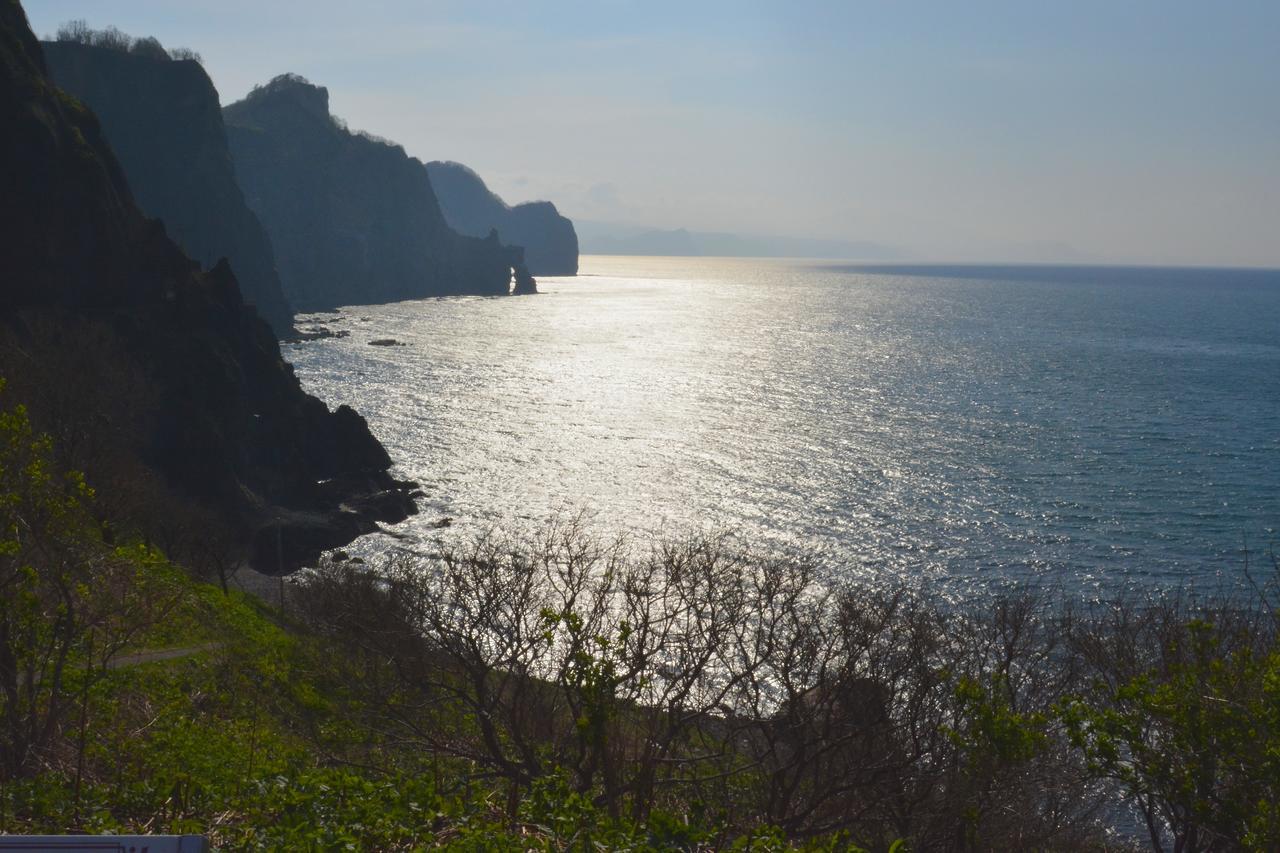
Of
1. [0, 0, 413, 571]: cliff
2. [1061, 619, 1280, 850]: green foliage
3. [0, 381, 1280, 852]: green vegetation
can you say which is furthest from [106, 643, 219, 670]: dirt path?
[1061, 619, 1280, 850]: green foliage

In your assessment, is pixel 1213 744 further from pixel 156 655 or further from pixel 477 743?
pixel 156 655

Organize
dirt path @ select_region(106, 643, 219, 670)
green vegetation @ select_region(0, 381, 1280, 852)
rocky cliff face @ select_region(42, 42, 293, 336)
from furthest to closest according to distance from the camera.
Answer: rocky cliff face @ select_region(42, 42, 293, 336) → dirt path @ select_region(106, 643, 219, 670) → green vegetation @ select_region(0, 381, 1280, 852)

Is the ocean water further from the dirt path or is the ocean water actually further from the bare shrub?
the dirt path

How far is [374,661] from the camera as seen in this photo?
2803 centimetres

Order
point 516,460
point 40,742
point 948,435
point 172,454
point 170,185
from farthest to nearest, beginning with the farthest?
1. point 170,185
2. point 948,435
3. point 516,460
4. point 172,454
5. point 40,742

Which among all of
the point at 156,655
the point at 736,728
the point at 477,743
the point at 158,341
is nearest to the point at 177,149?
the point at 158,341

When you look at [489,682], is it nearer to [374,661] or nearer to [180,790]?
[374,661]

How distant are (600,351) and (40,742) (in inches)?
5751

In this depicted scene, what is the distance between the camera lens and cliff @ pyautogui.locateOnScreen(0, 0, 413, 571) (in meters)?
54.5

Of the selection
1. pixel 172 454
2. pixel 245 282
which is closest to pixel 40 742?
pixel 172 454

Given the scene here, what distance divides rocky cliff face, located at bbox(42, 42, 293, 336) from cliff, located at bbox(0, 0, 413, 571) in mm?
88817

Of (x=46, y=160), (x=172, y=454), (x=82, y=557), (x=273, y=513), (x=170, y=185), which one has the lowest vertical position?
(x=273, y=513)

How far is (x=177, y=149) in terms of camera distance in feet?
518

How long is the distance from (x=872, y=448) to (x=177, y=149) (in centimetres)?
13305
